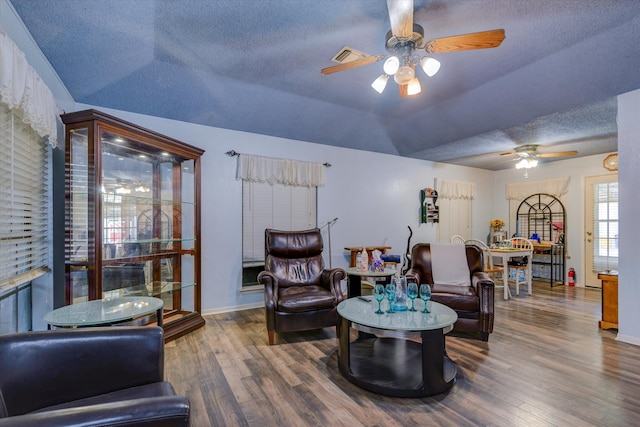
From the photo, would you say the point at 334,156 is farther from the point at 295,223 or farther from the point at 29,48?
the point at 29,48

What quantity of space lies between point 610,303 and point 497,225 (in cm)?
369

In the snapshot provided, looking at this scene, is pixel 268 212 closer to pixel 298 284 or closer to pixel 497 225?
pixel 298 284

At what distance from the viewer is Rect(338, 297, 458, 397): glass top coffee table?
2.05m

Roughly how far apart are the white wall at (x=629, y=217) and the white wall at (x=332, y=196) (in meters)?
3.05

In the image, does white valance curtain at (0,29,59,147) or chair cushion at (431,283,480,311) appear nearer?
white valance curtain at (0,29,59,147)

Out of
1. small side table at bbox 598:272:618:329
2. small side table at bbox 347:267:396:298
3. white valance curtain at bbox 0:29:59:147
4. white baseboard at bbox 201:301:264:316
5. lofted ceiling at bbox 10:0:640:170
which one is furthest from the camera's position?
white baseboard at bbox 201:301:264:316

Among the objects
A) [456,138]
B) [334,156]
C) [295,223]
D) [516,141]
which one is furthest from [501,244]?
[295,223]

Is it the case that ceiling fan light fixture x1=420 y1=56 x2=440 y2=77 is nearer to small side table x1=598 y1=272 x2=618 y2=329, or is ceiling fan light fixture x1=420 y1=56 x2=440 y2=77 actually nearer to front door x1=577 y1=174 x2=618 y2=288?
small side table x1=598 y1=272 x2=618 y2=329

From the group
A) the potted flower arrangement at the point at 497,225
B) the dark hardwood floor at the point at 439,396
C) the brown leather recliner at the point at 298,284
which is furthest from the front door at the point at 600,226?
the brown leather recliner at the point at 298,284

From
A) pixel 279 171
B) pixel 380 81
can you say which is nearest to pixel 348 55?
pixel 380 81

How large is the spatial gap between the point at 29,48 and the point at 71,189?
106cm

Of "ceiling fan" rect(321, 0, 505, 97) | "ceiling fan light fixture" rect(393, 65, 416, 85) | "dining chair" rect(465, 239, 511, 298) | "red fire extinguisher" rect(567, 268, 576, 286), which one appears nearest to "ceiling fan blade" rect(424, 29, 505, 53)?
"ceiling fan" rect(321, 0, 505, 97)

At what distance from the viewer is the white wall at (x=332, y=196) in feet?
13.0

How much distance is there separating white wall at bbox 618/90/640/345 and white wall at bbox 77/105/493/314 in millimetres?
3047
